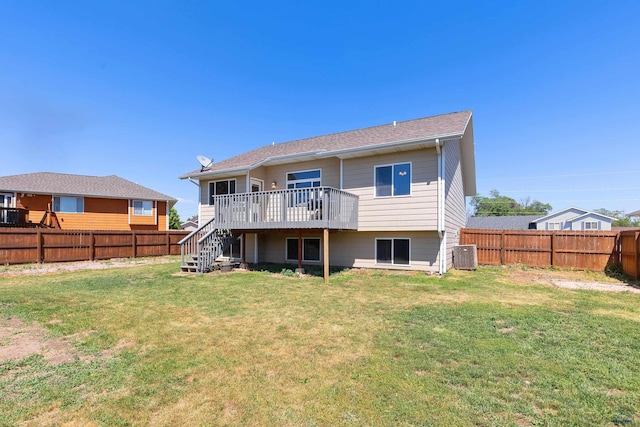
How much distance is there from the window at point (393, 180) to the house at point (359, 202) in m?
0.03

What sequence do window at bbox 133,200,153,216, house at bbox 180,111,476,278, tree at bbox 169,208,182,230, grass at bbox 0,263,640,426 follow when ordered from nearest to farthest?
grass at bbox 0,263,640,426
house at bbox 180,111,476,278
window at bbox 133,200,153,216
tree at bbox 169,208,182,230

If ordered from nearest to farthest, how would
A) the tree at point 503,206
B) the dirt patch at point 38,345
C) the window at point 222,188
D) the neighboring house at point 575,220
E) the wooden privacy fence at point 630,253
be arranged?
the dirt patch at point 38,345, the wooden privacy fence at point 630,253, the window at point 222,188, the neighboring house at point 575,220, the tree at point 503,206

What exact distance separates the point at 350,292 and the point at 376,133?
7162 mm

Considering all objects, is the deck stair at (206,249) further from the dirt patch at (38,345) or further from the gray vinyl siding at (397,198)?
the dirt patch at (38,345)

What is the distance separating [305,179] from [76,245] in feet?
38.9

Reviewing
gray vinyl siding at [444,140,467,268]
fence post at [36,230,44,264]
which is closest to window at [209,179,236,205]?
fence post at [36,230,44,264]

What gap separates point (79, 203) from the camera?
20469 millimetres

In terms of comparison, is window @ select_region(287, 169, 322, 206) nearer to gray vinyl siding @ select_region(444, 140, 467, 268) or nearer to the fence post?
gray vinyl siding @ select_region(444, 140, 467, 268)

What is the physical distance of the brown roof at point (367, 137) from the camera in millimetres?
10070

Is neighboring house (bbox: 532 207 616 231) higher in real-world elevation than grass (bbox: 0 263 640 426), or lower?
higher

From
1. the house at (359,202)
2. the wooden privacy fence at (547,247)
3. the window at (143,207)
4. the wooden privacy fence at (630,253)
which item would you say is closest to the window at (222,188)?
the house at (359,202)

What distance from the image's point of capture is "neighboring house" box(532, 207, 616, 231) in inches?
1220

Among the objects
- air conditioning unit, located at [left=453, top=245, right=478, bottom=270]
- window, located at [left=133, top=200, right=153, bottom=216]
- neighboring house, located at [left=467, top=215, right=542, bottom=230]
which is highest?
window, located at [left=133, top=200, right=153, bottom=216]

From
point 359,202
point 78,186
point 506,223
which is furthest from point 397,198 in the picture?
point 506,223
